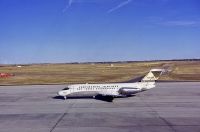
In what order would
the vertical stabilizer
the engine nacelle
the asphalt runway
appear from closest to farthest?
the asphalt runway < the engine nacelle < the vertical stabilizer

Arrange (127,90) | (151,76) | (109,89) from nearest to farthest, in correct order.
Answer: (127,90)
(109,89)
(151,76)

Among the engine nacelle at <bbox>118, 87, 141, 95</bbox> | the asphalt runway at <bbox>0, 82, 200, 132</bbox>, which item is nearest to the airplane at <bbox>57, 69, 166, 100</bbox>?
the engine nacelle at <bbox>118, 87, 141, 95</bbox>

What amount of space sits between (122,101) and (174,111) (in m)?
11.1

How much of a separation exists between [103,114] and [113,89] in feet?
44.4

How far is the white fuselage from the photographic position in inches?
1965

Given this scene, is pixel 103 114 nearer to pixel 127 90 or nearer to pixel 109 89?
pixel 109 89

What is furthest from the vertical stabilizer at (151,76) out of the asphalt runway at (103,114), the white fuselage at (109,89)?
the asphalt runway at (103,114)

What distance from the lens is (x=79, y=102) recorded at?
1890 inches

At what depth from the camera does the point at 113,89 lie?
50.1 metres

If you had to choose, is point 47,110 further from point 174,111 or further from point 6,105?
point 174,111

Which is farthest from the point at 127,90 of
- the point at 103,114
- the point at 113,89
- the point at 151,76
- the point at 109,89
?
the point at 103,114

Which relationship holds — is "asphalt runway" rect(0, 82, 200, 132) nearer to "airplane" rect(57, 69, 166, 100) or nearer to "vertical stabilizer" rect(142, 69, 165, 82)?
"airplane" rect(57, 69, 166, 100)

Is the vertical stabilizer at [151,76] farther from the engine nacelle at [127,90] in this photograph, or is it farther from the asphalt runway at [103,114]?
the asphalt runway at [103,114]

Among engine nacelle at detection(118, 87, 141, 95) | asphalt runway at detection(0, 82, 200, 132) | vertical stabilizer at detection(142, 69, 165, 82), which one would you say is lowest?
asphalt runway at detection(0, 82, 200, 132)
